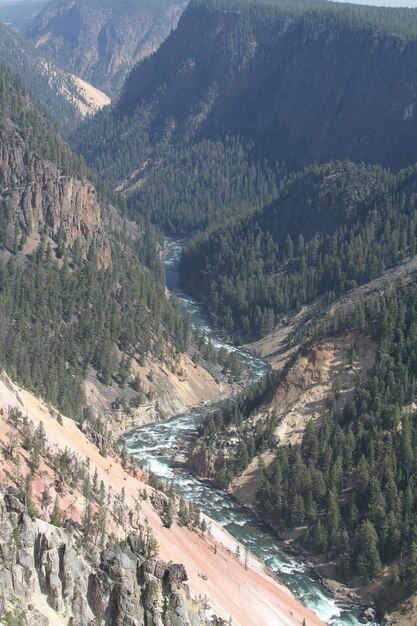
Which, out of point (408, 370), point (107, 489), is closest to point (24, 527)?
point (107, 489)

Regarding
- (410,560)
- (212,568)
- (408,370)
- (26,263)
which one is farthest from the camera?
(26,263)

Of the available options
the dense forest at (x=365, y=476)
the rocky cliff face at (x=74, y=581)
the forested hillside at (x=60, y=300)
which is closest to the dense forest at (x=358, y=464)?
the dense forest at (x=365, y=476)

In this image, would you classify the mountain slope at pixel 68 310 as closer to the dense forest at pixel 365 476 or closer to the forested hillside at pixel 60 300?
the forested hillside at pixel 60 300

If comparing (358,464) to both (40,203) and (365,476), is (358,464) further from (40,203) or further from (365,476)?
(40,203)

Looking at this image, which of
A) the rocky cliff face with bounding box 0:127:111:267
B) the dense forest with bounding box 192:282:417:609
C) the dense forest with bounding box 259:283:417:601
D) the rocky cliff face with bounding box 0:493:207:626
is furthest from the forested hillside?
the rocky cliff face with bounding box 0:493:207:626

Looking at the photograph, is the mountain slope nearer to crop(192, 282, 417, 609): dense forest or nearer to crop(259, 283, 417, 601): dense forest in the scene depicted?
crop(192, 282, 417, 609): dense forest

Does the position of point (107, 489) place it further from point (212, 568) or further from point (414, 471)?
point (414, 471)

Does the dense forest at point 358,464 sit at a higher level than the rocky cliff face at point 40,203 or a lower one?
lower
